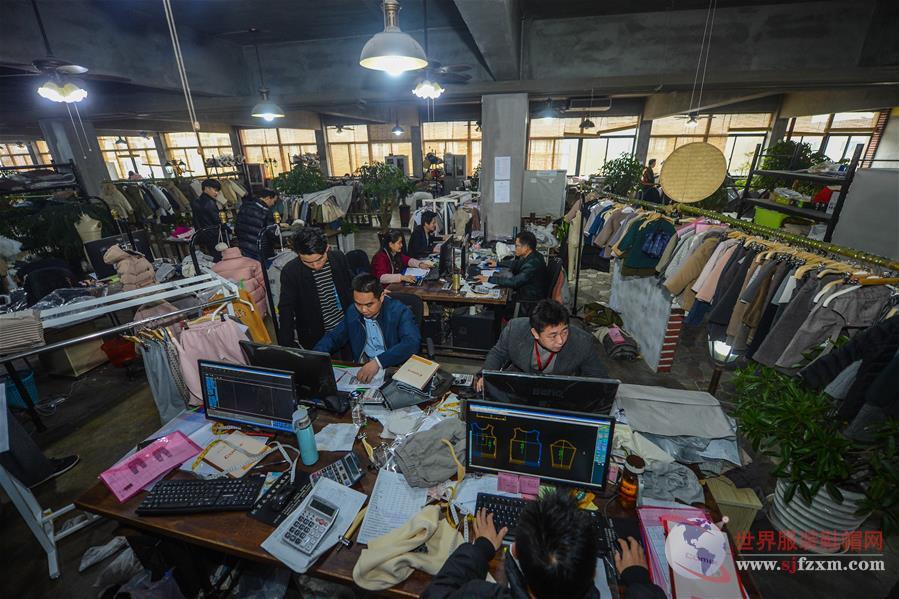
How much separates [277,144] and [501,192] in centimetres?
1507

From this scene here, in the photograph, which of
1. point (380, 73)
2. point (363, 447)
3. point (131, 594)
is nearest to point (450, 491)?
point (363, 447)

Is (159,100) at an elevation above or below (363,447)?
above

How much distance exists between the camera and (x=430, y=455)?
1.89 meters

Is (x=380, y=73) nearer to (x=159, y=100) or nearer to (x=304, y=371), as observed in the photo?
(x=159, y=100)

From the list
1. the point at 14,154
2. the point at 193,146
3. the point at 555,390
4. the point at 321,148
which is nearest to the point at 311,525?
the point at 555,390

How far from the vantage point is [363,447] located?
2.11 m

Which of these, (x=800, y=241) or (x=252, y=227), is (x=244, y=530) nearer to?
(x=800, y=241)

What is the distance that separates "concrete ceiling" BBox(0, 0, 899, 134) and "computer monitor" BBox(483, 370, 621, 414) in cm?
358

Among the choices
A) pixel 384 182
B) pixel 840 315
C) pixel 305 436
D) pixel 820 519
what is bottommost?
pixel 820 519

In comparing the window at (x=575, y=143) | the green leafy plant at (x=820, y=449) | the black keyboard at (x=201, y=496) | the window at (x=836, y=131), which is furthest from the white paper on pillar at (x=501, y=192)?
the window at (x=575, y=143)

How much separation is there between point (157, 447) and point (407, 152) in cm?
1714

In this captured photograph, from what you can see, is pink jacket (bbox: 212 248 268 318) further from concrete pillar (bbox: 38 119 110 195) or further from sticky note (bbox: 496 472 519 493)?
concrete pillar (bbox: 38 119 110 195)

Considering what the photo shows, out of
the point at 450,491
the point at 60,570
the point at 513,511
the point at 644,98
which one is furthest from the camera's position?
the point at 644,98

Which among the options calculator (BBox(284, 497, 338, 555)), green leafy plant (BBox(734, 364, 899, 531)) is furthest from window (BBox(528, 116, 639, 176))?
calculator (BBox(284, 497, 338, 555))
